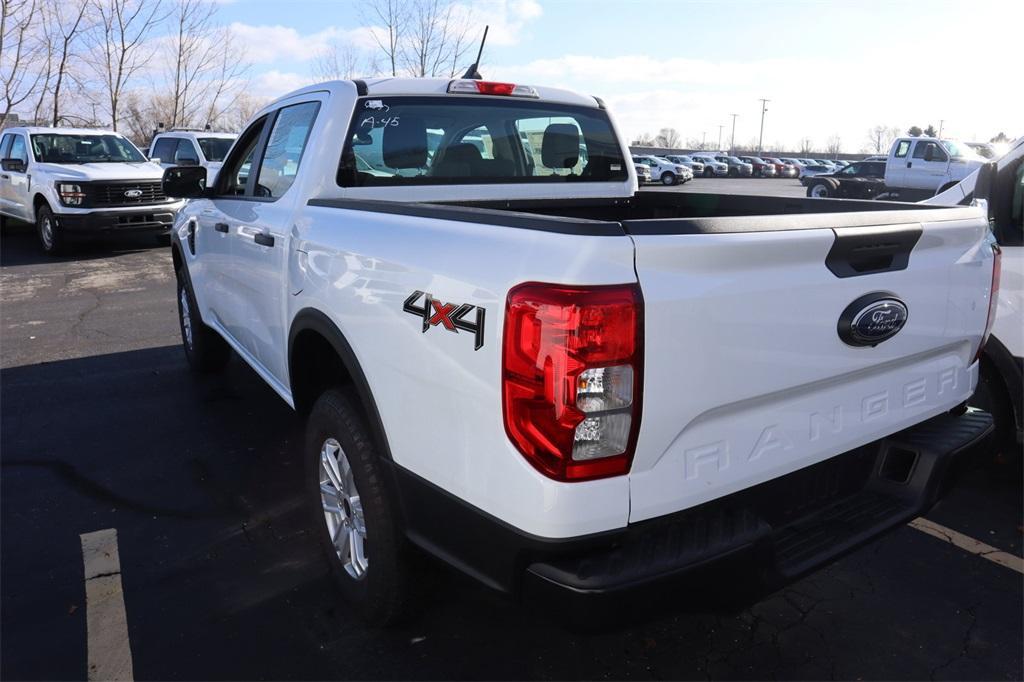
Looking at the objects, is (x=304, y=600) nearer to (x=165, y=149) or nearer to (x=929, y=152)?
(x=165, y=149)

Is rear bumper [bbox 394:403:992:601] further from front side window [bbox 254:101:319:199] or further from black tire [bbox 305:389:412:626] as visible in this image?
front side window [bbox 254:101:319:199]

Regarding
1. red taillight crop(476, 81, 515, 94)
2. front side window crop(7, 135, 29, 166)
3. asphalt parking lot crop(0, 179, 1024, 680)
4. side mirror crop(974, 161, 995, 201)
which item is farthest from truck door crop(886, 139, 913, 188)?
red taillight crop(476, 81, 515, 94)

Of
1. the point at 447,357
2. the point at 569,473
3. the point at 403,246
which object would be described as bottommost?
the point at 569,473

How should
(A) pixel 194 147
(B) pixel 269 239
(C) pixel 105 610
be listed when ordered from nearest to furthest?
1. (C) pixel 105 610
2. (B) pixel 269 239
3. (A) pixel 194 147

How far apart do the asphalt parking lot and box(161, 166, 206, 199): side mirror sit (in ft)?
4.80

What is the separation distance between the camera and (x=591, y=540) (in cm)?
186

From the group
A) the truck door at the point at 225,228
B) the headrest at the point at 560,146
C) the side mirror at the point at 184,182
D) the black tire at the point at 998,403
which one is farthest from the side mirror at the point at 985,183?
the side mirror at the point at 184,182

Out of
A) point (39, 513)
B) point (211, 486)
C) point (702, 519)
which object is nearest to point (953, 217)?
point (702, 519)

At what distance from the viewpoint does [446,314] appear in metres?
2.06

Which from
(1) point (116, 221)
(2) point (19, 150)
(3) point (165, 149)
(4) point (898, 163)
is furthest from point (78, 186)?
(4) point (898, 163)

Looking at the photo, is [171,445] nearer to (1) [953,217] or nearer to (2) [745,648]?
(2) [745,648]

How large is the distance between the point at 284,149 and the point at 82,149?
11475 mm

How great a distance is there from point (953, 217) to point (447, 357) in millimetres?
1757

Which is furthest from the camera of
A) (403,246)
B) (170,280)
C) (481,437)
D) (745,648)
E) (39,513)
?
(170,280)
